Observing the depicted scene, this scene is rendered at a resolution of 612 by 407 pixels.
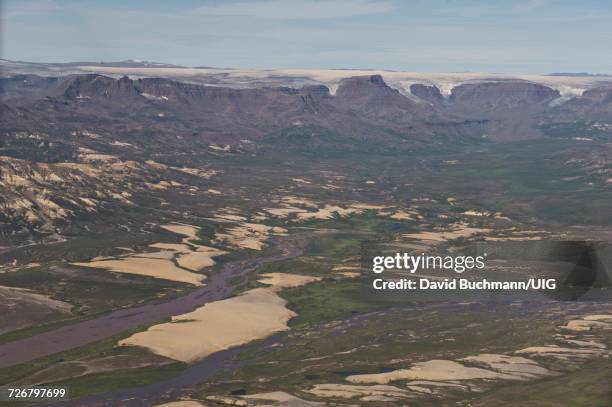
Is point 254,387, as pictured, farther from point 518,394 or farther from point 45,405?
point 518,394

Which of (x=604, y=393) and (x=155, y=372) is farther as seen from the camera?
(x=155, y=372)

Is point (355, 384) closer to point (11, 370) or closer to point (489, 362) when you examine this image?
point (489, 362)

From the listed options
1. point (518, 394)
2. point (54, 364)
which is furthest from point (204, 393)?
point (518, 394)

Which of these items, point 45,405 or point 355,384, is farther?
point 355,384

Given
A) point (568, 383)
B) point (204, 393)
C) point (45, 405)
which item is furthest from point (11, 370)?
point (568, 383)

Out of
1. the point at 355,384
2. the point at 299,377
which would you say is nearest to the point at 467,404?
the point at 355,384

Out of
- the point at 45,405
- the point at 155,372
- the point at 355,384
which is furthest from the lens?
the point at 155,372

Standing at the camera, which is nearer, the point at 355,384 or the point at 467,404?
the point at 467,404

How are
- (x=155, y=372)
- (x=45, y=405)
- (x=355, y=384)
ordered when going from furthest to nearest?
(x=155, y=372)
(x=355, y=384)
(x=45, y=405)

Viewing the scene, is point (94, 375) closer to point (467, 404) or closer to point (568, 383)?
point (467, 404)
